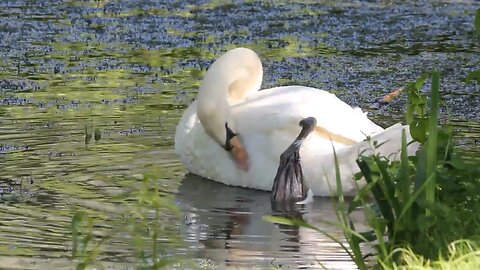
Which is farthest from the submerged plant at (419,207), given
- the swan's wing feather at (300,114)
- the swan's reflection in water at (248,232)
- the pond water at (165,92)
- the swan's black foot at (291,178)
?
the swan's wing feather at (300,114)

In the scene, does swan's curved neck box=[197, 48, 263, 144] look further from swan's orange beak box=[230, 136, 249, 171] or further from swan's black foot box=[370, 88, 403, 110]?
swan's black foot box=[370, 88, 403, 110]

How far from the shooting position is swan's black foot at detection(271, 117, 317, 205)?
7.41m

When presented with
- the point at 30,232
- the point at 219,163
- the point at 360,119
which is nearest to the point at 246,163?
the point at 219,163

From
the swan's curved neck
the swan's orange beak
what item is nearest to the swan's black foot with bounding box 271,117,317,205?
the swan's orange beak

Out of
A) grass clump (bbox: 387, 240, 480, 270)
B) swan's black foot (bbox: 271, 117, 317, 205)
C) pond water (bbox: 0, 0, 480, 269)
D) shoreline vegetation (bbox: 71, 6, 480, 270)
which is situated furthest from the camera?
swan's black foot (bbox: 271, 117, 317, 205)

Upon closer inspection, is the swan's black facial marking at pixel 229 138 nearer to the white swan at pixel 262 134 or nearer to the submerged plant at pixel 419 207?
the white swan at pixel 262 134

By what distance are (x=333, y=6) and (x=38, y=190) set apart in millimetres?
7948

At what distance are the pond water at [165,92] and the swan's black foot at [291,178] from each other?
120mm

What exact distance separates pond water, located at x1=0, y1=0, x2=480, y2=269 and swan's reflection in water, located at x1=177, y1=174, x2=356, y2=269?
10 mm

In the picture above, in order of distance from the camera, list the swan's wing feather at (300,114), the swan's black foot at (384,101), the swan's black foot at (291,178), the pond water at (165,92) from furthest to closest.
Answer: the swan's black foot at (384,101)
the swan's wing feather at (300,114)
the swan's black foot at (291,178)
the pond water at (165,92)

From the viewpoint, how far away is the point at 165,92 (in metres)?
10.4

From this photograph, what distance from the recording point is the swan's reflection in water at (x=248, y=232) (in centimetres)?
588

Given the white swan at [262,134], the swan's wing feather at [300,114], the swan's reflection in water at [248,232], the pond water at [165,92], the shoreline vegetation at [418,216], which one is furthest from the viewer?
the swan's wing feather at [300,114]

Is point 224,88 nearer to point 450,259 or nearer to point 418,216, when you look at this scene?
point 418,216
